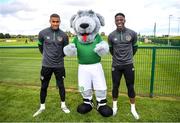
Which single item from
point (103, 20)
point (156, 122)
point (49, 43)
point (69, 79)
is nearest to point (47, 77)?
point (49, 43)

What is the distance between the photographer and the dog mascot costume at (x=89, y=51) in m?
4.71

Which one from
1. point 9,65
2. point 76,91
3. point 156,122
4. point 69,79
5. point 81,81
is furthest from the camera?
point 9,65

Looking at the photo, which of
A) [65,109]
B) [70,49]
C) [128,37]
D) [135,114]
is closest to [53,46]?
[70,49]

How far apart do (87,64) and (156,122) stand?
5.54 ft

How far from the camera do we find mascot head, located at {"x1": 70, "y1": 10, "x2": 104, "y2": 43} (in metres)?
4.68

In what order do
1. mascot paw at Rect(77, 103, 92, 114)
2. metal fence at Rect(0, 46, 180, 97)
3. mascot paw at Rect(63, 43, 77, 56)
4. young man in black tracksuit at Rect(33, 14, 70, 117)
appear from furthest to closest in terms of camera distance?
1. metal fence at Rect(0, 46, 180, 97)
2. mascot paw at Rect(77, 103, 92, 114)
3. young man in black tracksuit at Rect(33, 14, 70, 117)
4. mascot paw at Rect(63, 43, 77, 56)

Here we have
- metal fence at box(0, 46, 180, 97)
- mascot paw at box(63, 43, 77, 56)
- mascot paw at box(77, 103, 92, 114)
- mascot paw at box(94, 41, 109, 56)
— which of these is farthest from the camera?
metal fence at box(0, 46, 180, 97)

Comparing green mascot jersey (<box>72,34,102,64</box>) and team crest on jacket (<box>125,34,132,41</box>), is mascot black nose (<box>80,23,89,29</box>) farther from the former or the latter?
team crest on jacket (<box>125,34,132,41</box>)

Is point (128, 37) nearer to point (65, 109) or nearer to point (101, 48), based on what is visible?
point (101, 48)

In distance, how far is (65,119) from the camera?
193 inches

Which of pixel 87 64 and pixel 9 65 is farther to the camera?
pixel 9 65

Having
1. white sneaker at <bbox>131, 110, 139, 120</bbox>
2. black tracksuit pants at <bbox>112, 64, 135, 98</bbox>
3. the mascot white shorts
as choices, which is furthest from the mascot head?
white sneaker at <bbox>131, 110, 139, 120</bbox>

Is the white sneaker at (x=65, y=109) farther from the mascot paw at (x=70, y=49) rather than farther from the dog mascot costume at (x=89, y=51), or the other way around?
the mascot paw at (x=70, y=49)

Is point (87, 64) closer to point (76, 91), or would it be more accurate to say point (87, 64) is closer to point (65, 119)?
point (65, 119)
